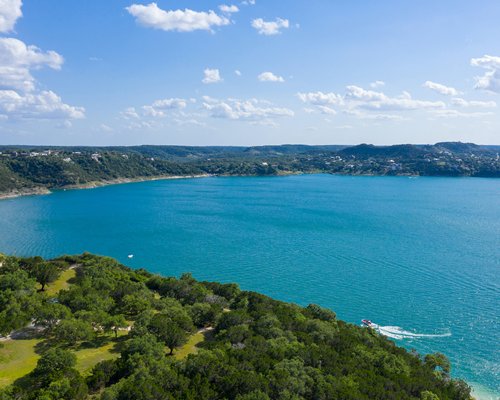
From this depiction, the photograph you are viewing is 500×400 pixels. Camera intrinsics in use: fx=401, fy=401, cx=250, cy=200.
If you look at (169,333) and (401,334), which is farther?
(401,334)

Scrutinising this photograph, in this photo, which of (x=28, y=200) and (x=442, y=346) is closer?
(x=442, y=346)

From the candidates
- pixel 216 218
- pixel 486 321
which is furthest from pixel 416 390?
pixel 216 218

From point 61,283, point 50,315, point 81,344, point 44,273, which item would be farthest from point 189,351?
point 61,283

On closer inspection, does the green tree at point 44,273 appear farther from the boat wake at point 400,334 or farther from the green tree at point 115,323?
the boat wake at point 400,334

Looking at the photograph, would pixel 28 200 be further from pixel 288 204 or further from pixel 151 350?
pixel 151 350

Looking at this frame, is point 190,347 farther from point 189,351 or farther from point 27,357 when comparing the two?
point 27,357
